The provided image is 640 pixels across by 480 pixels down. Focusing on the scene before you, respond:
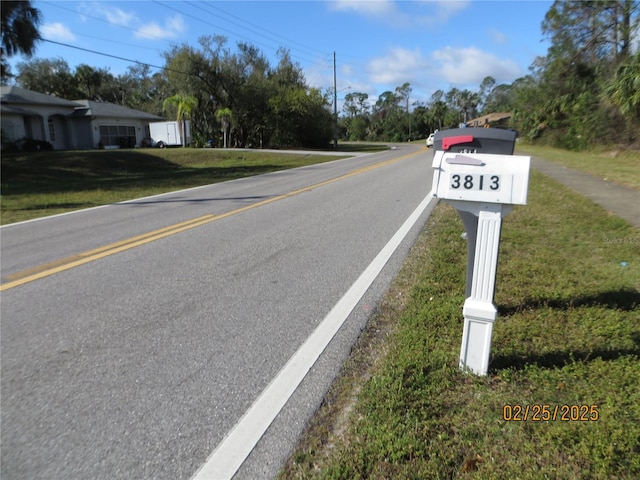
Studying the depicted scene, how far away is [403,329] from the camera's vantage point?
12.1 feet

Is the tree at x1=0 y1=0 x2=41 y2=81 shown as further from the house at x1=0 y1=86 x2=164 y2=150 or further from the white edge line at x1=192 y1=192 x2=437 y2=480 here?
the white edge line at x1=192 y1=192 x2=437 y2=480

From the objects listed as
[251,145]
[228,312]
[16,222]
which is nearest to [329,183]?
[16,222]

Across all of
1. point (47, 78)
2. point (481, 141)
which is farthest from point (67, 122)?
point (481, 141)

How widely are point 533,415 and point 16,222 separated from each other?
33.8 feet

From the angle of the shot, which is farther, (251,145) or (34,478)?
(251,145)

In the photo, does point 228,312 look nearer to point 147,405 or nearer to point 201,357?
point 201,357

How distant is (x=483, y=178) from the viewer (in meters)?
2.79

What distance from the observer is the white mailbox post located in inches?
108

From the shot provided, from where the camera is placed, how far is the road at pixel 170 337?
2455 mm

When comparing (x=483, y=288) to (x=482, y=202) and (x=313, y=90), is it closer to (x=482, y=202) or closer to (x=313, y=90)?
(x=482, y=202)

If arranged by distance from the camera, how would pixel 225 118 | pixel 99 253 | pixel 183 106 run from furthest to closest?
pixel 225 118 → pixel 183 106 → pixel 99 253

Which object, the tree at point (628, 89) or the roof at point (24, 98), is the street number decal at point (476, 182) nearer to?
the tree at point (628, 89)

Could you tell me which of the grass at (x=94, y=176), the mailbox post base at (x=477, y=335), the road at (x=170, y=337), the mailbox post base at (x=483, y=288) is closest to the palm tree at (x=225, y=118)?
the grass at (x=94, y=176)
